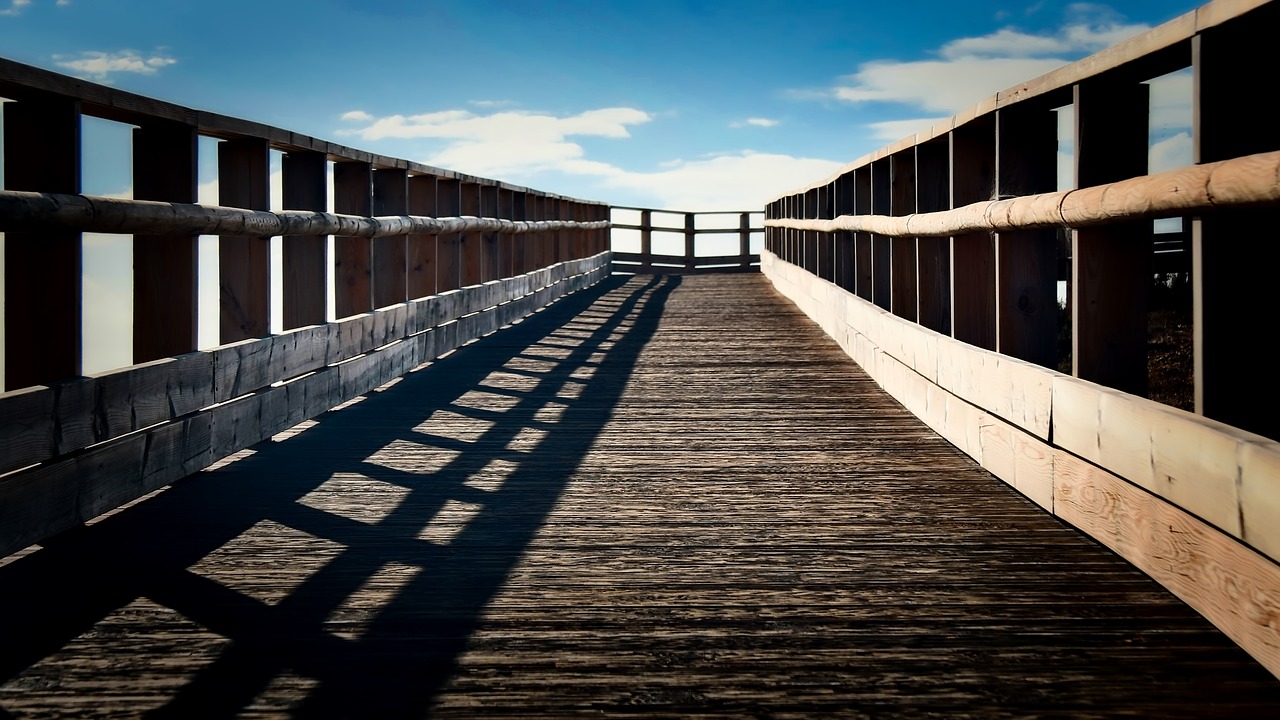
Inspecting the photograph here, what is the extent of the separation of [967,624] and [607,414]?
133 inches

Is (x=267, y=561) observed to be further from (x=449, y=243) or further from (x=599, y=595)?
(x=449, y=243)

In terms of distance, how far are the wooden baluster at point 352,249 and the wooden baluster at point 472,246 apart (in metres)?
3.04

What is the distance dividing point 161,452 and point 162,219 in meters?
0.85

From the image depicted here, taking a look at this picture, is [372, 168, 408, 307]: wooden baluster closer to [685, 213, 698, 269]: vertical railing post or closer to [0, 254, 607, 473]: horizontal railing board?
[0, 254, 607, 473]: horizontal railing board

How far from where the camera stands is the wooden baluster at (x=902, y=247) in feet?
21.9

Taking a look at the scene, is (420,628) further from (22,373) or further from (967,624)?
(22,373)

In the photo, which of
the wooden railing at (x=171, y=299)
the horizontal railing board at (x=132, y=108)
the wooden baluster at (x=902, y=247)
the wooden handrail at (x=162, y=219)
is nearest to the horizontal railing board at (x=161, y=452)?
the wooden railing at (x=171, y=299)

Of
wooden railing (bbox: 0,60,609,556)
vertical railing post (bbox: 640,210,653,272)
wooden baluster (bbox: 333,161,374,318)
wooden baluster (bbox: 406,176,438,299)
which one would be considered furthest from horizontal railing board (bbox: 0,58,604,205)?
vertical railing post (bbox: 640,210,653,272)

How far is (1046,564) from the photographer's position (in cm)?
315

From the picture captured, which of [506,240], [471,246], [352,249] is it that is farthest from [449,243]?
[506,240]

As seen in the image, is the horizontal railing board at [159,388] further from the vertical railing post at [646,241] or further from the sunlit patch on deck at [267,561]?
the vertical railing post at [646,241]

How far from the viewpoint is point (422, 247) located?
8289 millimetres

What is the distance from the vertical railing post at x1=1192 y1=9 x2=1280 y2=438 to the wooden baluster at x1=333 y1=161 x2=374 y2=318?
196 inches

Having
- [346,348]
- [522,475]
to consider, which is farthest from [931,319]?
[346,348]
